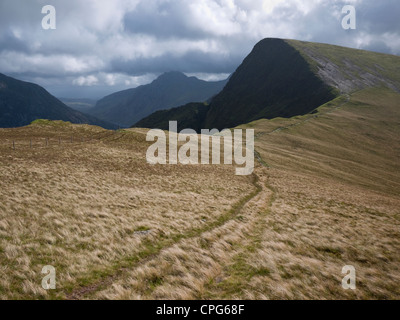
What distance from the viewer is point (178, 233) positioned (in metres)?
14.1

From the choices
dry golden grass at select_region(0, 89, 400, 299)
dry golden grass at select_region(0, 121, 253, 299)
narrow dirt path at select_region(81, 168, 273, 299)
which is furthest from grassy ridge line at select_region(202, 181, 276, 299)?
dry golden grass at select_region(0, 121, 253, 299)

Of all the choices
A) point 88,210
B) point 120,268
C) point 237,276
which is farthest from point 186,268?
point 88,210

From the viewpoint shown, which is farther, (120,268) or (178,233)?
(178,233)

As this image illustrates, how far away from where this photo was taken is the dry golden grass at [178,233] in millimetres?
8883

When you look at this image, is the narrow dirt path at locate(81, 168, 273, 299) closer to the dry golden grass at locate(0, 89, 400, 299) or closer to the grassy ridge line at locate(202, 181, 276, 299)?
the dry golden grass at locate(0, 89, 400, 299)

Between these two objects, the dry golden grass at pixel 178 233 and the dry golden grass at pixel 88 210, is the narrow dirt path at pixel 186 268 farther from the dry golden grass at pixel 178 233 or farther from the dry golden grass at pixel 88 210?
the dry golden grass at pixel 88 210

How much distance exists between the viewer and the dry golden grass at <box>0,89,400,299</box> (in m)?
8.88

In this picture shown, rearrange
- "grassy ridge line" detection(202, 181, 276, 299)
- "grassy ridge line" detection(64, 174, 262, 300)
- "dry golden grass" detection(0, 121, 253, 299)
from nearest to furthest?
"grassy ridge line" detection(64, 174, 262, 300) < "grassy ridge line" detection(202, 181, 276, 299) < "dry golden grass" detection(0, 121, 253, 299)

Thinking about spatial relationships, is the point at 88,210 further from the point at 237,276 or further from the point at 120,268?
the point at 237,276

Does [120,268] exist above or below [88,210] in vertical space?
below

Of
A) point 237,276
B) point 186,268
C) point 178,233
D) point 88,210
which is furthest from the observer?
point 88,210

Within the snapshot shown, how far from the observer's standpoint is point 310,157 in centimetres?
5956
